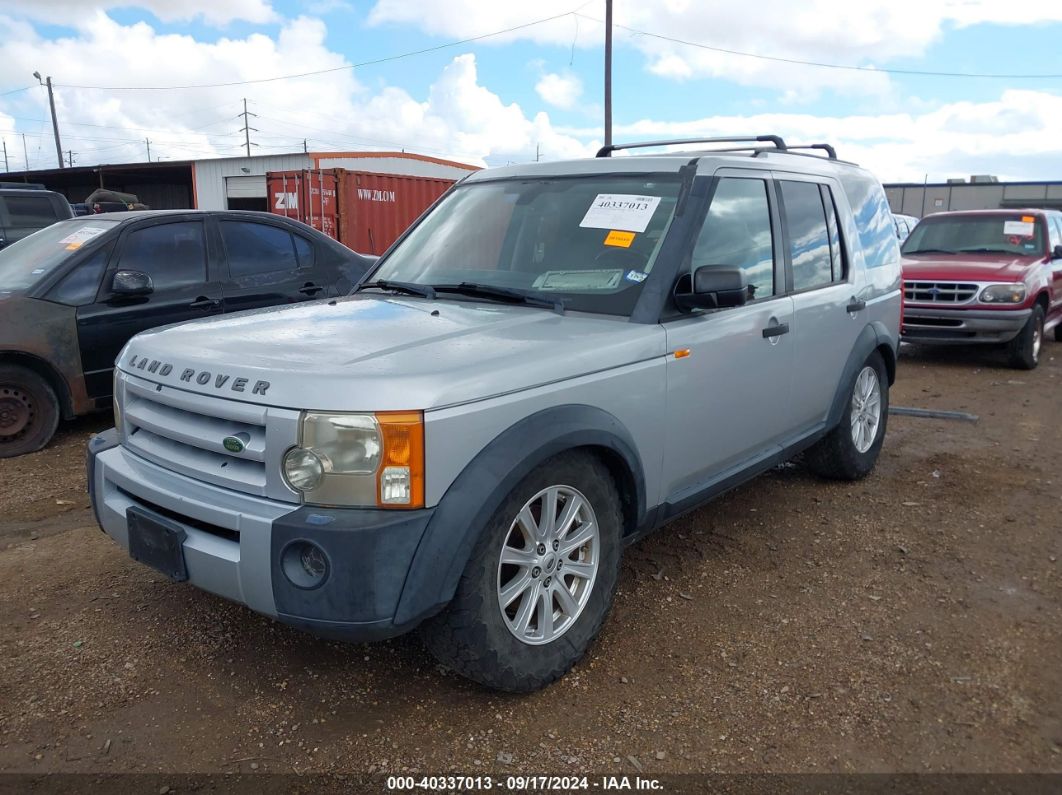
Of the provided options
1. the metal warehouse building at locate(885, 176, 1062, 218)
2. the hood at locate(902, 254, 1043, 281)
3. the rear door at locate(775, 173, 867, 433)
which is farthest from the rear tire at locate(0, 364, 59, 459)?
the metal warehouse building at locate(885, 176, 1062, 218)

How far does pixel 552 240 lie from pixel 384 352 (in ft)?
4.15

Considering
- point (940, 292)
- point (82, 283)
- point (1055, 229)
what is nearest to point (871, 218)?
point (940, 292)

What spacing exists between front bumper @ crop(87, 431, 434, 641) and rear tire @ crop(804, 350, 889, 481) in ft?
11.0

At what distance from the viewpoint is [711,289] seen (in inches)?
123

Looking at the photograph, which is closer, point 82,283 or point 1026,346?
point 82,283

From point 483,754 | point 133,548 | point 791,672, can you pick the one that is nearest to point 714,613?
point 791,672

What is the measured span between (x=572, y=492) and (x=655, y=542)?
1550mm

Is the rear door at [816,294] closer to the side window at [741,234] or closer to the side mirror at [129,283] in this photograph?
the side window at [741,234]

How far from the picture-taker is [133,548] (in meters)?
2.85

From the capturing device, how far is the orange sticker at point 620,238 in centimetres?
343

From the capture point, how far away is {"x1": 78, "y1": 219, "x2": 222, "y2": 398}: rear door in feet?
19.3

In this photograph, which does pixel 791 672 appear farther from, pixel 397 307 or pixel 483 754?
pixel 397 307

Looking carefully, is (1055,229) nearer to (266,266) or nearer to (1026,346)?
(1026,346)

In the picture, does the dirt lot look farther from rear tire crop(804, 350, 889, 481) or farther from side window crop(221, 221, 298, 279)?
side window crop(221, 221, 298, 279)
